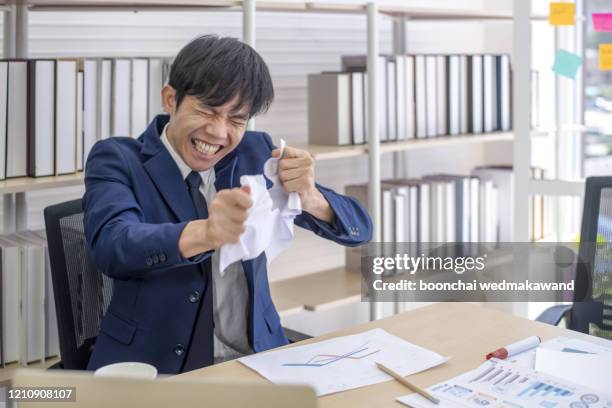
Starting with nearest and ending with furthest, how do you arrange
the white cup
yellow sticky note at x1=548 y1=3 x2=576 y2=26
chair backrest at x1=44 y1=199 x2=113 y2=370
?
the white cup < chair backrest at x1=44 y1=199 x2=113 y2=370 < yellow sticky note at x1=548 y1=3 x2=576 y2=26

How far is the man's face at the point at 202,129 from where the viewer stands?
1719mm

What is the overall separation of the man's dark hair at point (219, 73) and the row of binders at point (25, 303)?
0.75 m

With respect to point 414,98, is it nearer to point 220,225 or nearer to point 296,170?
point 296,170

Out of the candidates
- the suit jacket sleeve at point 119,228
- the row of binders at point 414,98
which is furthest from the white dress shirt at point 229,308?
the row of binders at point 414,98

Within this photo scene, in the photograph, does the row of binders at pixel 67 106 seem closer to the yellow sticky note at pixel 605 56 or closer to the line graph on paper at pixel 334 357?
the line graph on paper at pixel 334 357

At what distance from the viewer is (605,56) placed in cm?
275

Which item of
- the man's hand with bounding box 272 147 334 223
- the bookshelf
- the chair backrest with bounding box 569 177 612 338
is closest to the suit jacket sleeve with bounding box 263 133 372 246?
the man's hand with bounding box 272 147 334 223

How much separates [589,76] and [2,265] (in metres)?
2.70

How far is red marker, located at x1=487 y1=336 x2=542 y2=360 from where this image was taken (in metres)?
1.55

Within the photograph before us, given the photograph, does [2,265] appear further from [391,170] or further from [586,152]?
[586,152]

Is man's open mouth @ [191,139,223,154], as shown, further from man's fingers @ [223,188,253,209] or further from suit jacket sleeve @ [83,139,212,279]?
man's fingers @ [223,188,253,209]

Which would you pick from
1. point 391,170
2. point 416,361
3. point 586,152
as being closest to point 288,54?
point 391,170

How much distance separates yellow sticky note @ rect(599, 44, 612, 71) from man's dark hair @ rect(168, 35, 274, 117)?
150cm

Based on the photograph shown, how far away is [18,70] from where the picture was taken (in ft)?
6.94
